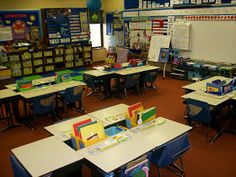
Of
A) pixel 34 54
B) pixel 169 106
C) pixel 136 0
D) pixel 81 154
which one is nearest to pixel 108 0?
pixel 136 0

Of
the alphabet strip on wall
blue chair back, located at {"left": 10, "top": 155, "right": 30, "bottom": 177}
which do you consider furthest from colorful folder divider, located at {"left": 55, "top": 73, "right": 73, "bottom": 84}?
the alphabet strip on wall

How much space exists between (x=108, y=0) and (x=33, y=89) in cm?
771

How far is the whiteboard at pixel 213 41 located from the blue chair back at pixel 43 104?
204 inches

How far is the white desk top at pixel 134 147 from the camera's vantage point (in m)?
2.70

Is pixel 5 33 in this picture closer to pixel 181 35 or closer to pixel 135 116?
pixel 181 35

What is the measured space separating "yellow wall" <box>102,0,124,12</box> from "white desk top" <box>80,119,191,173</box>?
29.4ft

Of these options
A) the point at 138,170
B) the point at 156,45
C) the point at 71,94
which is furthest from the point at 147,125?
the point at 156,45

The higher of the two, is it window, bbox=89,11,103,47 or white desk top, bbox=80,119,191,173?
window, bbox=89,11,103,47

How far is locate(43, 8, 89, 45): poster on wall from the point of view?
408 inches

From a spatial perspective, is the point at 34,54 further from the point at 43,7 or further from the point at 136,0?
the point at 136,0

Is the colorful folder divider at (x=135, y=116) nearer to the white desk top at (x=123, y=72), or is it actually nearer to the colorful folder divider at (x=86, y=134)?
the colorful folder divider at (x=86, y=134)

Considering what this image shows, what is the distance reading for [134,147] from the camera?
2988 mm

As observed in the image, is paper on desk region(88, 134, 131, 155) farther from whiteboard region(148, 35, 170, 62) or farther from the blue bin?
whiteboard region(148, 35, 170, 62)

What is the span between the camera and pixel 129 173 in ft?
8.86
